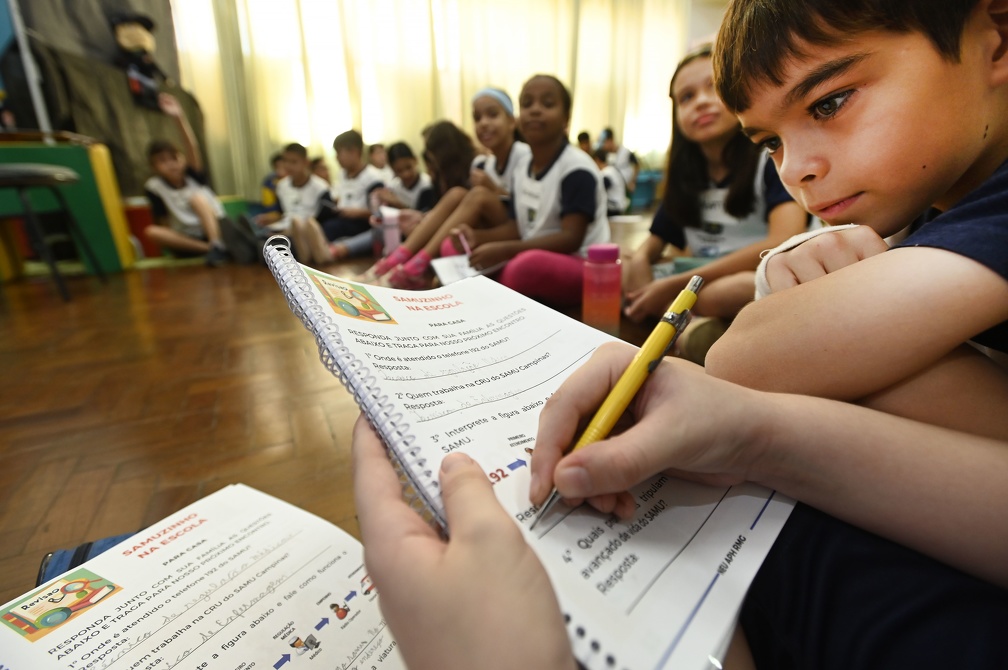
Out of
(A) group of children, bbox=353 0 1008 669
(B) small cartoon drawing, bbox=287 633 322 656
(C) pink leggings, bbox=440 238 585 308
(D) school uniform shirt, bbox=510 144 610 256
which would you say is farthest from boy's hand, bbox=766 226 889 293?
(D) school uniform shirt, bbox=510 144 610 256

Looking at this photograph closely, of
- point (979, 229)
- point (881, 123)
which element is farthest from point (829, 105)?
point (979, 229)

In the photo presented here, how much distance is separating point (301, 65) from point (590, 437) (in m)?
4.69

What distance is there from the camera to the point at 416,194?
339 cm

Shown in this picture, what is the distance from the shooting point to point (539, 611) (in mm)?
206

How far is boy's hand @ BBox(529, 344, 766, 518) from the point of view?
25 cm

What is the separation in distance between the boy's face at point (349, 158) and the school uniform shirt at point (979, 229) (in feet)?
12.4

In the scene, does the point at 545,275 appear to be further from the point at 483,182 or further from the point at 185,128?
the point at 185,128

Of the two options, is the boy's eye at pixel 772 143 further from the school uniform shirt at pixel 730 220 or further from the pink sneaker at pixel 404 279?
the pink sneaker at pixel 404 279

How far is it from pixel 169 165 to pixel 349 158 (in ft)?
3.73

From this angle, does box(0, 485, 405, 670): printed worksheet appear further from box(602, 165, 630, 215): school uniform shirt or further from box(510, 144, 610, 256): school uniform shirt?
box(602, 165, 630, 215): school uniform shirt

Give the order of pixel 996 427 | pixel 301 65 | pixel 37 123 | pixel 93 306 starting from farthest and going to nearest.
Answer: pixel 301 65
pixel 37 123
pixel 93 306
pixel 996 427

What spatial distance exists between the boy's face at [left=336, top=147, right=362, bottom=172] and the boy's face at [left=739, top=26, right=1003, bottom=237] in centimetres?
360

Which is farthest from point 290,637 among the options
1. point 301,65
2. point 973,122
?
point 301,65

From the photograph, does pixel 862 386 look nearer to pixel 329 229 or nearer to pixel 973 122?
pixel 973 122
